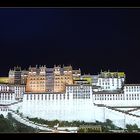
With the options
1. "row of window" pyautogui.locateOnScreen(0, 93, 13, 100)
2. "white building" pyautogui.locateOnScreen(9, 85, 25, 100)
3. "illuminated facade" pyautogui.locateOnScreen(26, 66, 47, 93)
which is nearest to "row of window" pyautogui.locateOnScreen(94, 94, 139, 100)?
"illuminated facade" pyautogui.locateOnScreen(26, 66, 47, 93)

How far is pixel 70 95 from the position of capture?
413 centimetres

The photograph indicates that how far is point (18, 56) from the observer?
13.5ft

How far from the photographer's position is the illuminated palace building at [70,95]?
402cm

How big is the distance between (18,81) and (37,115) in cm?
42

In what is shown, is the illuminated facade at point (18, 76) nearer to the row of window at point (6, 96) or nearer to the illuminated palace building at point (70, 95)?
the illuminated palace building at point (70, 95)

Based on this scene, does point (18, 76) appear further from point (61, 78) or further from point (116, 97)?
point (116, 97)

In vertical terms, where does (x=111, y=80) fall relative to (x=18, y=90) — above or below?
above

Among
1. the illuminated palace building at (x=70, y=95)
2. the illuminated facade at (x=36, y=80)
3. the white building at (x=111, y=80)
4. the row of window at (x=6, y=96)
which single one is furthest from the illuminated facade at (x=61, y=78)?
the row of window at (x=6, y=96)

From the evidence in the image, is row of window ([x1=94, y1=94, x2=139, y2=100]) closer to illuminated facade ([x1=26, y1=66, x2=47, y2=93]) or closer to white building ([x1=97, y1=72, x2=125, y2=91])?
white building ([x1=97, y1=72, x2=125, y2=91])

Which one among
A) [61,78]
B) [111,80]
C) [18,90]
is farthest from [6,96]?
[111,80]

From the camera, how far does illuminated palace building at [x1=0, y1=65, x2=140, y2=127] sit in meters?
4.02
